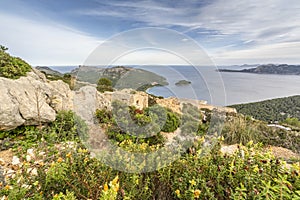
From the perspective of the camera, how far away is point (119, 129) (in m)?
4.44

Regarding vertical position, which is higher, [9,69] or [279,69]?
[279,69]

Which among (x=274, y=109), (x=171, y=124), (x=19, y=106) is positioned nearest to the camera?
(x=19, y=106)

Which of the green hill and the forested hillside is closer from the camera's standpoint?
the green hill

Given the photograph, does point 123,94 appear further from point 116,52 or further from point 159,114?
point 116,52

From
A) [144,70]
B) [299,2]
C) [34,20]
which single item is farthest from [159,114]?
[299,2]

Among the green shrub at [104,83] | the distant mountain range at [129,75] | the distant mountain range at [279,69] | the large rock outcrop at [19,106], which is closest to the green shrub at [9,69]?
the large rock outcrop at [19,106]

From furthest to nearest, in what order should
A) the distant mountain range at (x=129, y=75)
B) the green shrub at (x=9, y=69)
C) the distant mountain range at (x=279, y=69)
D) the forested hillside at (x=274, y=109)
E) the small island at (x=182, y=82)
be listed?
the distant mountain range at (x=279, y=69)
the forested hillside at (x=274, y=109)
the green shrub at (x=9, y=69)
the distant mountain range at (x=129, y=75)
the small island at (x=182, y=82)

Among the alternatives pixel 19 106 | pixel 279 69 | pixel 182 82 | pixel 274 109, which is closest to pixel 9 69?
pixel 19 106

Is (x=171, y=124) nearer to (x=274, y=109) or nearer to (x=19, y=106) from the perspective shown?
(x=19, y=106)

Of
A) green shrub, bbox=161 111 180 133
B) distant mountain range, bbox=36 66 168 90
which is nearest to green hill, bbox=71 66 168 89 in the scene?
distant mountain range, bbox=36 66 168 90

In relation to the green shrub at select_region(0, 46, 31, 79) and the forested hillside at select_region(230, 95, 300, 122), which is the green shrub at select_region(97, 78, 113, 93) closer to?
the green shrub at select_region(0, 46, 31, 79)

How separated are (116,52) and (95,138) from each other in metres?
1.85

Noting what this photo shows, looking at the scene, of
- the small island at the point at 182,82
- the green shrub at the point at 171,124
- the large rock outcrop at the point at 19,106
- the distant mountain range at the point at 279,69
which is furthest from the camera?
the distant mountain range at the point at 279,69

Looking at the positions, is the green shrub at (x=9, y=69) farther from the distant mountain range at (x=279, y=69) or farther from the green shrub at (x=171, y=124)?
the distant mountain range at (x=279, y=69)
